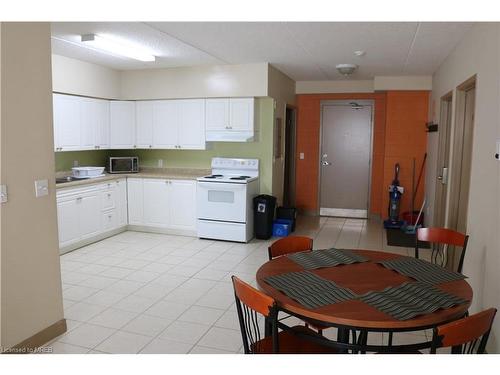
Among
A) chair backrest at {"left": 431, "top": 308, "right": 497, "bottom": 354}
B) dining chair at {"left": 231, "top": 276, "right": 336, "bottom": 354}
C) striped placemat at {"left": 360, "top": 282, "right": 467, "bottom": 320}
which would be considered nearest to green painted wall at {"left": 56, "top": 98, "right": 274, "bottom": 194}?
dining chair at {"left": 231, "top": 276, "right": 336, "bottom": 354}

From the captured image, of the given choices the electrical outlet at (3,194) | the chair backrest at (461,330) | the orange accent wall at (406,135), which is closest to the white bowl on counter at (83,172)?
the electrical outlet at (3,194)

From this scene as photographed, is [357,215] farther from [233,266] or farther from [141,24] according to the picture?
[141,24]

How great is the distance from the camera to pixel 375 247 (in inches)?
221

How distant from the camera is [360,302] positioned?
6.48ft

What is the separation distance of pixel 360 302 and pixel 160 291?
2480mm

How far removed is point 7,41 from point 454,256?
4170 mm

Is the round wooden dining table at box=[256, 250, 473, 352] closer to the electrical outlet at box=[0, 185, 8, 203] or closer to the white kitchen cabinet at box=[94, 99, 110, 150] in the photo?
the electrical outlet at box=[0, 185, 8, 203]

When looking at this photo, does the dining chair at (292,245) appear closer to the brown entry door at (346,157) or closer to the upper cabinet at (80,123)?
the upper cabinet at (80,123)

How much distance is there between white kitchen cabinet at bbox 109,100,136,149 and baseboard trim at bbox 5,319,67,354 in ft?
12.2

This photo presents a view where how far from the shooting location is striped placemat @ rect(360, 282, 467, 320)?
6.10 ft

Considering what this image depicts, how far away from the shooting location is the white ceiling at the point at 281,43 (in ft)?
12.5

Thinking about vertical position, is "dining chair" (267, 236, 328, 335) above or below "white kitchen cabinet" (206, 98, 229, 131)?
below

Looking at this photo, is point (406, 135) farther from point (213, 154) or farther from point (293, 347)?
point (293, 347)
